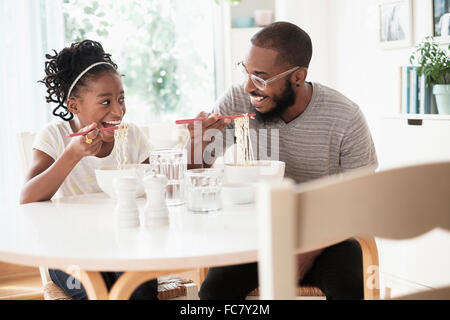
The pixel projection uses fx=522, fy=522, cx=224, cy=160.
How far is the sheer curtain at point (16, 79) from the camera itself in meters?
3.38

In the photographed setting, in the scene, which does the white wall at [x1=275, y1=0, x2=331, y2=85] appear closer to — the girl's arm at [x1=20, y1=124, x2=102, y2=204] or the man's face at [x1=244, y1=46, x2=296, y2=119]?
the man's face at [x1=244, y1=46, x2=296, y2=119]

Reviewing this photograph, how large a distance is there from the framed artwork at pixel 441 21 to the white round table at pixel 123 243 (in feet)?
6.82

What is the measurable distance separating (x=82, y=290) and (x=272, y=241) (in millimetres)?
846

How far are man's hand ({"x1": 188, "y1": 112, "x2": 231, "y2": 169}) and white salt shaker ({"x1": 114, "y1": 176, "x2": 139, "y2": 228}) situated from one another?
0.49 m

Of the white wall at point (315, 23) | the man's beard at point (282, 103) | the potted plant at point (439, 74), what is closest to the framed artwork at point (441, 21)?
the potted plant at point (439, 74)

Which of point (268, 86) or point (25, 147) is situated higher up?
point (268, 86)

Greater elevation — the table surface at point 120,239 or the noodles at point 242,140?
the noodles at point 242,140

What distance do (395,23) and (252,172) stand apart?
90.9 inches

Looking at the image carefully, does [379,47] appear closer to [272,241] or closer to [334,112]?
[334,112]

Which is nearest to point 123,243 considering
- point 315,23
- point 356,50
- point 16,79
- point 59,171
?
point 59,171

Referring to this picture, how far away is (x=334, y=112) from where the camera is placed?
5.81 ft

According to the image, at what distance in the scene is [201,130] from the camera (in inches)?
64.7

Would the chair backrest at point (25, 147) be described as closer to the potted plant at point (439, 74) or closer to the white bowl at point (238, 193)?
the white bowl at point (238, 193)

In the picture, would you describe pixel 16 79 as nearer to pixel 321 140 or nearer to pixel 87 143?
pixel 87 143
